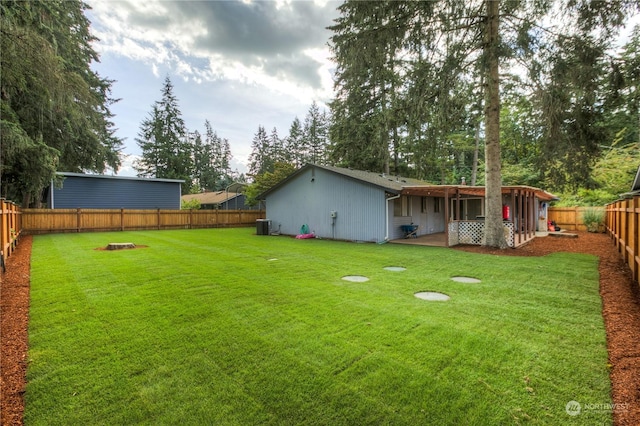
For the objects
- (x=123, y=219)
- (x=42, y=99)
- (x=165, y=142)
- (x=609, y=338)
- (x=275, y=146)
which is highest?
(x=275, y=146)

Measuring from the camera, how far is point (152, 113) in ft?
109

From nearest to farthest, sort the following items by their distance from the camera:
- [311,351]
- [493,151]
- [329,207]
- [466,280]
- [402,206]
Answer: [311,351], [466,280], [493,151], [402,206], [329,207]

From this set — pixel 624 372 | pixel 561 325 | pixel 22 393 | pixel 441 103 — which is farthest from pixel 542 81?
pixel 22 393

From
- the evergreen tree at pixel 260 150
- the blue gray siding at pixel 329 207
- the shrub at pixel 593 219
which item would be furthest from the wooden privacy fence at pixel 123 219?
the evergreen tree at pixel 260 150

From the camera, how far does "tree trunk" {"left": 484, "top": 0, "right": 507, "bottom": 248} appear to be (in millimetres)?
8594

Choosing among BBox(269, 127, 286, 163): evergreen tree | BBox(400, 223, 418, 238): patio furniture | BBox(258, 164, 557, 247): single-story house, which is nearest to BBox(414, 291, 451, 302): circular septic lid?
BBox(258, 164, 557, 247): single-story house

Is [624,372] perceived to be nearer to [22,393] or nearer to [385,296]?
[385,296]

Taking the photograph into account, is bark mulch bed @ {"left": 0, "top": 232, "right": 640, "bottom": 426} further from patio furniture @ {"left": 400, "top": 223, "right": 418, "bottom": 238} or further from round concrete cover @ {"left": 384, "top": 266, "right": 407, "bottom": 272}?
patio furniture @ {"left": 400, "top": 223, "right": 418, "bottom": 238}

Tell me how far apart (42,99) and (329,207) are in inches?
412

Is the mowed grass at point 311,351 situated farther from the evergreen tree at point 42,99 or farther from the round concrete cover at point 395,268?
the evergreen tree at point 42,99

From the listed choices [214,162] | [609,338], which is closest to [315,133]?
[214,162]

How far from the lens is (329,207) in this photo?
1352cm

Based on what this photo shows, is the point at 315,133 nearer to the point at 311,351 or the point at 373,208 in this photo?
the point at 373,208

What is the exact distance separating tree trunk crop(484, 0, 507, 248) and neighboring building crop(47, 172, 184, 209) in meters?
19.4
